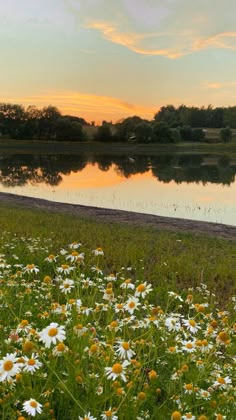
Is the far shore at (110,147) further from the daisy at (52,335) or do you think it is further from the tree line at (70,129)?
the daisy at (52,335)

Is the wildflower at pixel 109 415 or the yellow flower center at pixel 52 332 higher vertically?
the yellow flower center at pixel 52 332

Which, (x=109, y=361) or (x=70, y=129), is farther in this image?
(x=70, y=129)

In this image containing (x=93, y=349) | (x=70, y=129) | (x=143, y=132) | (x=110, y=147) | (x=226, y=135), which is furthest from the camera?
(x=226, y=135)

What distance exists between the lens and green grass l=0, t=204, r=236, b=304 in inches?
284

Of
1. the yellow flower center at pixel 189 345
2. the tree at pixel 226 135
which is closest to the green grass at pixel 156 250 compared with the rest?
the yellow flower center at pixel 189 345

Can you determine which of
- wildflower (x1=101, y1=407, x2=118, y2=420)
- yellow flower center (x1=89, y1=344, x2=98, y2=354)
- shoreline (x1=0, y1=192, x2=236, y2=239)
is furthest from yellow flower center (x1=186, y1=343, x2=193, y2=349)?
shoreline (x1=0, y1=192, x2=236, y2=239)

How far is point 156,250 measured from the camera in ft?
30.5

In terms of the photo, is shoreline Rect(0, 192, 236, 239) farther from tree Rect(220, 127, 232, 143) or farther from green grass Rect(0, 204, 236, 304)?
tree Rect(220, 127, 232, 143)

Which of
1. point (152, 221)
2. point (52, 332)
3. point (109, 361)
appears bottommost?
point (152, 221)

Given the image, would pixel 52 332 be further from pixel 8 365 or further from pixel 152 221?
pixel 152 221

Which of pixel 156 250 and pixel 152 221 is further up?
pixel 156 250

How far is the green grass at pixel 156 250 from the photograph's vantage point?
722 centimetres

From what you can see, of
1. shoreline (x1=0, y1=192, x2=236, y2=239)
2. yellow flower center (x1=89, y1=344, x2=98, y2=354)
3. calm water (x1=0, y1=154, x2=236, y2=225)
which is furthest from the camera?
calm water (x1=0, y1=154, x2=236, y2=225)

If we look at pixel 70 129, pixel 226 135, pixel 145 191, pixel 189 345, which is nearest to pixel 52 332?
pixel 189 345
